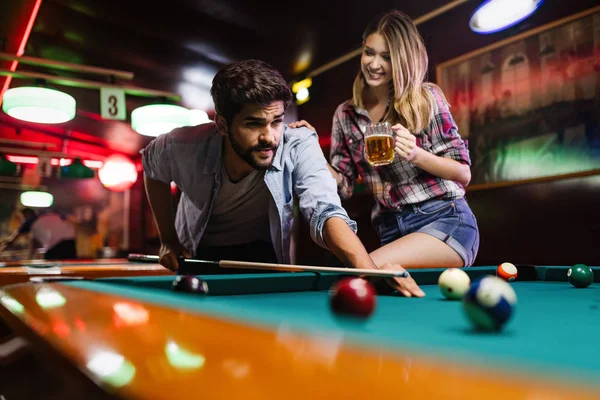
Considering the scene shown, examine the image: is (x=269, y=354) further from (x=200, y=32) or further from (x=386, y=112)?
(x=200, y=32)

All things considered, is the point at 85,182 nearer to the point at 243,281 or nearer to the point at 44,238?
the point at 44,238

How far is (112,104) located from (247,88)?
309 cm

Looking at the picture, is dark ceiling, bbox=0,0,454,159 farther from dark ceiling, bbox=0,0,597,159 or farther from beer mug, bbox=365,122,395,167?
beer mug, bbox=365,122,395,167

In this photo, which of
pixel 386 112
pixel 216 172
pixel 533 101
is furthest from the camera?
pixel 533 101

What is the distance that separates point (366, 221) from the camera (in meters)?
5.04

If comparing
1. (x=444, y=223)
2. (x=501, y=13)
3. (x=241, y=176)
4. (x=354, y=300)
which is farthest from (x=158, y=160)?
(x=501, y=13)

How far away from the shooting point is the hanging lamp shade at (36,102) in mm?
3721

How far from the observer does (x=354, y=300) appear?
80 centimetres

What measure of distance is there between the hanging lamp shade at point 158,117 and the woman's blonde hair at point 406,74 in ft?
6.15

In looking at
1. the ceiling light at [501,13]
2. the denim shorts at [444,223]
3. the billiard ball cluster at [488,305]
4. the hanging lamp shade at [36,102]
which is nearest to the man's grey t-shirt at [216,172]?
the denim shorts at [444,223]

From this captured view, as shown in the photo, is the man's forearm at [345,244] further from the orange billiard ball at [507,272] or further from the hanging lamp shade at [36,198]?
the hanging lamp shade at [36,198]

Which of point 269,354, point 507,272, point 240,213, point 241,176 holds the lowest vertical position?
point 507,272

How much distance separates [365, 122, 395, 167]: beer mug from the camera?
2336mm

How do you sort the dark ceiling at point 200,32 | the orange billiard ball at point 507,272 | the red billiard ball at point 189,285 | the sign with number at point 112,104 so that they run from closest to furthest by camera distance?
the red billiard ball at point 189,285 → the orange billiard ball at point 507,272 → the dark ceiling at point 200,32 → the sign with number at point 112,104
